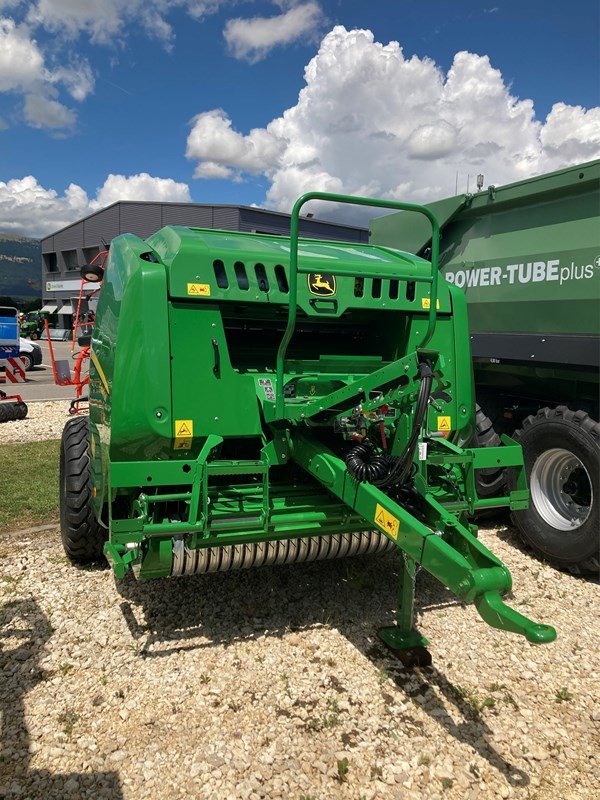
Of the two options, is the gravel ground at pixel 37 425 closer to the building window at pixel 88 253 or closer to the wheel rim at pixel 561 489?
the wheel rim at pixel 561 489

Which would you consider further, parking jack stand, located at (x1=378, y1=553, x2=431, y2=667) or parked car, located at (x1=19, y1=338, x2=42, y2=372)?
parked car, located at (x1=19, y1=338, x2=42, y2=372)

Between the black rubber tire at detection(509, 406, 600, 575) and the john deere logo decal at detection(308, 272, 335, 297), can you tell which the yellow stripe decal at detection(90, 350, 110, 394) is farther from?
the black rubber tire at detection(509, 406, 600, 575)

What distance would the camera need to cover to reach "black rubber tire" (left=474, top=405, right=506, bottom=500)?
16.5ft

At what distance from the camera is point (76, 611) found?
363cm

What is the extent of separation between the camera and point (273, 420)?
3.25 metres

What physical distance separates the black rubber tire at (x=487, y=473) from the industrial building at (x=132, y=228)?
2888 centimetres

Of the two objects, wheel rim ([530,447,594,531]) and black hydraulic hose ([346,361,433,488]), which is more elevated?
black hydraulic hose ([346,361,433,488])

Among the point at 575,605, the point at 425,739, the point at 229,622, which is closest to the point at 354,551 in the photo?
the point at 229,622

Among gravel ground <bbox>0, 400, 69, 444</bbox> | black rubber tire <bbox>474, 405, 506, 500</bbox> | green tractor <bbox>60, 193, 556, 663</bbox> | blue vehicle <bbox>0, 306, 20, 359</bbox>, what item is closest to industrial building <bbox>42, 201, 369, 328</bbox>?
blue vehicle <bbox>0, 306, 20, 359</bbox>

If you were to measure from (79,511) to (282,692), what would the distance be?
1867 mm

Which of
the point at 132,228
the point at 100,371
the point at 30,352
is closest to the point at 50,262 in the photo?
the point at 132,228

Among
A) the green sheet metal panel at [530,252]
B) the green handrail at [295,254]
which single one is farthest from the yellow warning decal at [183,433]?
the green sheet metal panel at [530,252]

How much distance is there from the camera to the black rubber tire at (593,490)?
410 cm

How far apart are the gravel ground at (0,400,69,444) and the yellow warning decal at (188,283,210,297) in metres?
6.60
